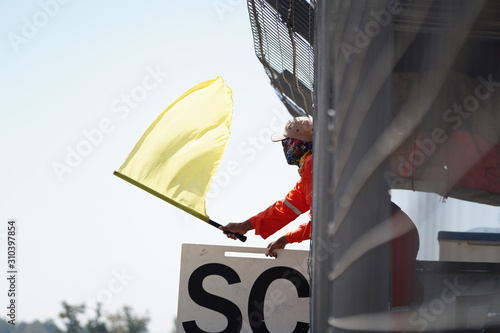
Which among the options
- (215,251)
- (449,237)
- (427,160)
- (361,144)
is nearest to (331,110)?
(361,144)

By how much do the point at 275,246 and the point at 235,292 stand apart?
0.40m

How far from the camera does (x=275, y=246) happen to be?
4270mm

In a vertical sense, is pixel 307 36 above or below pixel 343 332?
above

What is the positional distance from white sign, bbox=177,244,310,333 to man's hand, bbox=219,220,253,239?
1.67 ft

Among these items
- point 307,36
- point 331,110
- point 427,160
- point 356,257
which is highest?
point 307,36

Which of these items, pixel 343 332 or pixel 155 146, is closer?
pixel 343 332

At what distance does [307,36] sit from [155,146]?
4805mm

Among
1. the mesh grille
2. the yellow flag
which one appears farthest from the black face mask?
the mesh grille

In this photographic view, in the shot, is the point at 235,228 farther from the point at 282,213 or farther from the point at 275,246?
the point at 275,246

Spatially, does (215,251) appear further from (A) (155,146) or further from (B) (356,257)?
(B) (356,257)

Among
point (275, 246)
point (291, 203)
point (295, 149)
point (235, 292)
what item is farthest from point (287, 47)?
point (235, 292)

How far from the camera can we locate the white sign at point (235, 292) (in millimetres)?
4086

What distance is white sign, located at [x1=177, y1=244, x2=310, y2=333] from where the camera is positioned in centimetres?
409

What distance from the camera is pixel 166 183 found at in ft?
14.9
